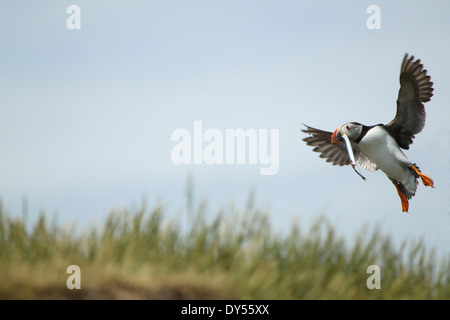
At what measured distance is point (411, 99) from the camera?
8.29 m

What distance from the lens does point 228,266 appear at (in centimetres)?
A: 695

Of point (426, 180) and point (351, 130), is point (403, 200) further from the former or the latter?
point (351, 130)

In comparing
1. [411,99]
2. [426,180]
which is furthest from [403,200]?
[411,99]

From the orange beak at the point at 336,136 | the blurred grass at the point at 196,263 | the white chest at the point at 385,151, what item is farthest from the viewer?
the orange beak at the point at 336,136

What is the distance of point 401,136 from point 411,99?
63 cm

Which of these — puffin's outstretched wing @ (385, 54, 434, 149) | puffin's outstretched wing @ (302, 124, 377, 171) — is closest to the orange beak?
puffin's outstretched wing @ (302, 124, 377, 171)

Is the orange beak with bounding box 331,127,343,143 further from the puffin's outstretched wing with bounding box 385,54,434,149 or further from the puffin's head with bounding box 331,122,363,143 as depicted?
the puffin's outstretched wing with bounding box 385,54,434,149

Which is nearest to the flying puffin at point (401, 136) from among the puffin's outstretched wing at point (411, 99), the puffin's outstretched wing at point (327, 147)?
the puffin's outstretched wing at point (411, 99)

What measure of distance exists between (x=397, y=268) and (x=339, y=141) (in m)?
2.07

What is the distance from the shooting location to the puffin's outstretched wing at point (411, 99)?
26.9 ft

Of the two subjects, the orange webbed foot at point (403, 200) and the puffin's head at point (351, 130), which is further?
the orange webbed foot at point (403, 200)

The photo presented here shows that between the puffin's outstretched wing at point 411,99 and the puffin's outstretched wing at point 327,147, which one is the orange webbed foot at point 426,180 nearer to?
the puffin's outstretched wing at point 411,99

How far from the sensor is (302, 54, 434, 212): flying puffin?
26.9 ft
